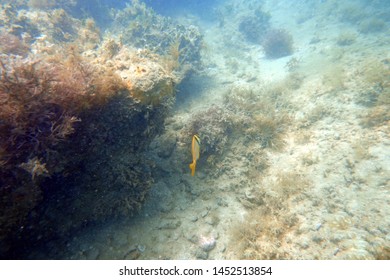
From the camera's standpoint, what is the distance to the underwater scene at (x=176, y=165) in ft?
10.1

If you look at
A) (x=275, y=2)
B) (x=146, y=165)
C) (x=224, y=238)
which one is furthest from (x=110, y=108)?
(x=275, y=2)

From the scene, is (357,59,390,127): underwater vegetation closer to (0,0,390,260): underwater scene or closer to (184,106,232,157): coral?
(0,0,390,260): underwater scene

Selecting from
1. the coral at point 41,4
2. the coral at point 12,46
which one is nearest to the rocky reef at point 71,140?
the coral at point 12,46

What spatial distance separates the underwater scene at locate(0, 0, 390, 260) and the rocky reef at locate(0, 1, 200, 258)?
0.06 feet

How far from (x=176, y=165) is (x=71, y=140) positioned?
2.49 metres

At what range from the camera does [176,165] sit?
5328 millimetres

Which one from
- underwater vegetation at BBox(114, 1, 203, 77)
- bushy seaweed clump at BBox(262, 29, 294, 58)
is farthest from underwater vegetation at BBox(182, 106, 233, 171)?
bushy seaweed clump at BBox(262, 29, 294, 58)

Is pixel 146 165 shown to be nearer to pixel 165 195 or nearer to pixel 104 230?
pixel 165 195

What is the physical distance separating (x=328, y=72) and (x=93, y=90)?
8.78m

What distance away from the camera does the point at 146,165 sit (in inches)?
183

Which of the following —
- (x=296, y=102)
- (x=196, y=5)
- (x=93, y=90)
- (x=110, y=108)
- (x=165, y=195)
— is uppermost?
(x=196, y=5)

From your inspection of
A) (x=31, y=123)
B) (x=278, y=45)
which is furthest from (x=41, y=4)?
(x=278, y=45)

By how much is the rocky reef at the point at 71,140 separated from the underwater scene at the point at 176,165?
2 cm

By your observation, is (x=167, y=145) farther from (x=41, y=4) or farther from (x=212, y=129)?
(x=41, y=4)
